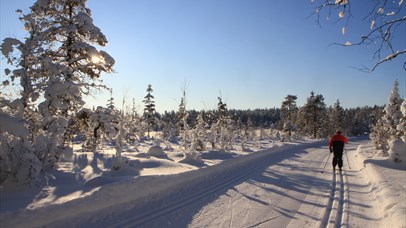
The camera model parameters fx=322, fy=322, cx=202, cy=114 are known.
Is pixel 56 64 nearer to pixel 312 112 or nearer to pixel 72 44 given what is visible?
pixel 72 44

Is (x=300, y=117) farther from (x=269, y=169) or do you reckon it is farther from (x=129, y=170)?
(x=129, y=170)

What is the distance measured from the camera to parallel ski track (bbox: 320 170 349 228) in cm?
690

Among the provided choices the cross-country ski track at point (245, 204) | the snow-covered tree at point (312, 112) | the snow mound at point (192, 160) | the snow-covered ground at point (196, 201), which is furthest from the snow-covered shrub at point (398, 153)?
the snow-covered tree at point (312, 112)

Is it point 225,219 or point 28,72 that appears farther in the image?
point 28,72

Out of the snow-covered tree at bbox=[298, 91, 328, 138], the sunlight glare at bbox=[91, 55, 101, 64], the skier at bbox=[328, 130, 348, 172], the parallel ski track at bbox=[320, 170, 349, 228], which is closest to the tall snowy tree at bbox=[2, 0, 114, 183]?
the sunlight glare at bbox=[91, 55, 101, 64]

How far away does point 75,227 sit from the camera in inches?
242

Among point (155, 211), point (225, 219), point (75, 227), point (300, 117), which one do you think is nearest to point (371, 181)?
point (225, 219)

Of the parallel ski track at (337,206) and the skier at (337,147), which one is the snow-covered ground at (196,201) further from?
the skier at (337,147)

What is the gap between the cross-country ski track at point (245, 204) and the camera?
6805mm

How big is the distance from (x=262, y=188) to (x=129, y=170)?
184 inches

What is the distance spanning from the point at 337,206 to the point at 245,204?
2350 millimetres

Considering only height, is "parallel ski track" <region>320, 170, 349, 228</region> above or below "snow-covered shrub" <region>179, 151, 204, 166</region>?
below

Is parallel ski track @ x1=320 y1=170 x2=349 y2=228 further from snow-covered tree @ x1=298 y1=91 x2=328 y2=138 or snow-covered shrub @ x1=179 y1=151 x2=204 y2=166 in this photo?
snow-covered tree @ x1=298 y1=91 x2=328 y2=138

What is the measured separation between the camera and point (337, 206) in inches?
326
